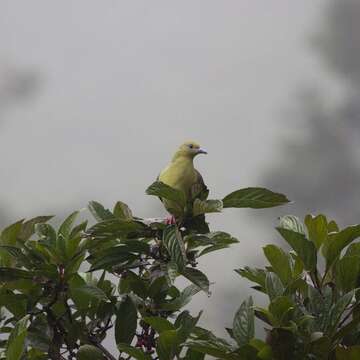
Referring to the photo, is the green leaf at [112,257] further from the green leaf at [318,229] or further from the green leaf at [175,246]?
the green leaf at [318,229]

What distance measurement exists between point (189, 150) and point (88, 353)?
54 cm

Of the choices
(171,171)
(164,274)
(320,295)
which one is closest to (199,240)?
(164,274)

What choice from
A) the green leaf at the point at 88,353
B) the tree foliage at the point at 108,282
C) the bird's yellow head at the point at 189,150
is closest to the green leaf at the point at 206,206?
the tree foliage at the point at 108,282

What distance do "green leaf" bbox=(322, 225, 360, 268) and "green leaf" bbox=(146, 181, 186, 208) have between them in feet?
0.70

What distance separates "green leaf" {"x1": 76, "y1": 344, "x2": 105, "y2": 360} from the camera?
1.01 metres

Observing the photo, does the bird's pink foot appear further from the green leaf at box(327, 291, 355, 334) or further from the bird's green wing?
the green leaf at box(327, 291, 355, 334)

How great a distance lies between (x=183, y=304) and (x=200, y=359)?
0.44ft

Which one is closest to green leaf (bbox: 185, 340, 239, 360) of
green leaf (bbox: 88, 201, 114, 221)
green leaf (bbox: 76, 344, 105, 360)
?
green leaf (bbox: 76, 344, 105, 360)

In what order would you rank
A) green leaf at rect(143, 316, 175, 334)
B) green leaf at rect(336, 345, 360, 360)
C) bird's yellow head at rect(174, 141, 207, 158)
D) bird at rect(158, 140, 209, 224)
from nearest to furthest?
green leaf at rect(336, 345, 360, 360) → green leaf at rect(143, 316, 175, 334) → bird at rect(158, 140, 209, 224) → bird's yellow head at rect(174, 141, 207, 158)

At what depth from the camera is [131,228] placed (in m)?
1.03

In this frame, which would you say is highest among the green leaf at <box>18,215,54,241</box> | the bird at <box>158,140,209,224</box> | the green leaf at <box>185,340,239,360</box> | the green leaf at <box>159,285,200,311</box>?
the bird at <box>158,140,209,224</box>

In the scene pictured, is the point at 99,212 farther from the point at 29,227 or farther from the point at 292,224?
the point at 292,224

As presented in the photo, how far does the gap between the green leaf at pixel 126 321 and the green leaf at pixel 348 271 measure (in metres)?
0.29

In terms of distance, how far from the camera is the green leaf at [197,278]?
992 mm
